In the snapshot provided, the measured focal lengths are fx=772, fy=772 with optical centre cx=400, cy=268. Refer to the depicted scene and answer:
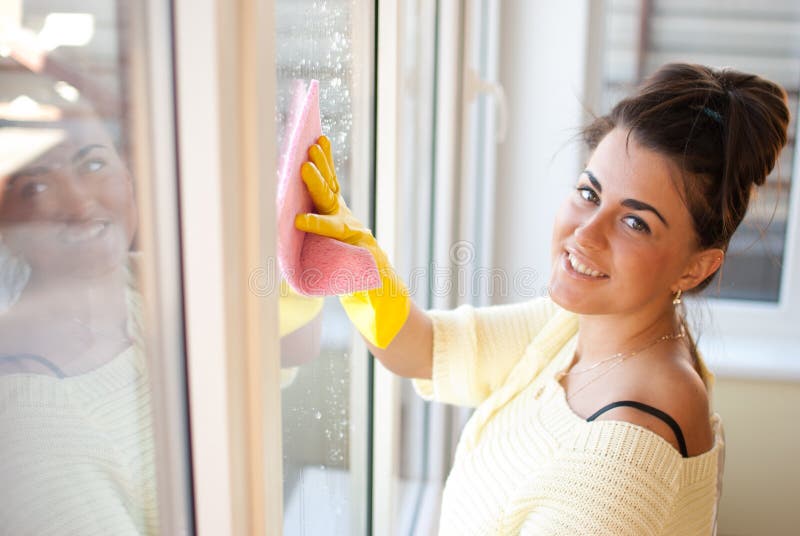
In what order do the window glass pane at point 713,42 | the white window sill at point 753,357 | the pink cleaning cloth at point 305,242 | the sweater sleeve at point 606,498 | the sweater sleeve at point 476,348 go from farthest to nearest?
the window glass pane at point 713,42, the white window sill at point 753,357, the sweater sleeve at point 476,348, the sweater sleeve at point 606,498, the pink cleaning cloth at point 305,242

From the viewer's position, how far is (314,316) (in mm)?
792

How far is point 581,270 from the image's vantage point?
0.90 m

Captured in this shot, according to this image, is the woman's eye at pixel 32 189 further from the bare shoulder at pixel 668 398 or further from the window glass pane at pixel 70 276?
the bare shoulder at pixel 668 398

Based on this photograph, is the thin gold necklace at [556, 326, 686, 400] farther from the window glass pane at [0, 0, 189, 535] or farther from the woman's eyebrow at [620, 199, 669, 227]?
the window glass pane at [0, 0, 189, 535]

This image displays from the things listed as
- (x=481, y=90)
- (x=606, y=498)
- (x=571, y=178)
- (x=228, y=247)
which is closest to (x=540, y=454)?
(x=606, y=498)

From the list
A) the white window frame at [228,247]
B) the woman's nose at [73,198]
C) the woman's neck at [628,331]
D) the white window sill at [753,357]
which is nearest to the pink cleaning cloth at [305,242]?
the white window frame at [228,247]

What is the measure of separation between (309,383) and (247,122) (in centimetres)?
40

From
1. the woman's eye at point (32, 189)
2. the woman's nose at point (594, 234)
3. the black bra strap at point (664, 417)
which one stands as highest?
the woman's eye at point (32, 189)

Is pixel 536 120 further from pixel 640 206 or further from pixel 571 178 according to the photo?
pixel 640 206

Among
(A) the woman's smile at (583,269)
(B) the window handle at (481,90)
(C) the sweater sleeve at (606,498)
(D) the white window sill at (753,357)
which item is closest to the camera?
(C) the sweater sleeve at (606,498)

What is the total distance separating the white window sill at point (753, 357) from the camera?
1827 mm

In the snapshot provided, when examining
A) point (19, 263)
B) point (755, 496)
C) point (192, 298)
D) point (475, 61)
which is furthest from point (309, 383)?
point (755, 496)

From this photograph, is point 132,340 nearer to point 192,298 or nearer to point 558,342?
point 192,298

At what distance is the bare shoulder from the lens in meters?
0.83
